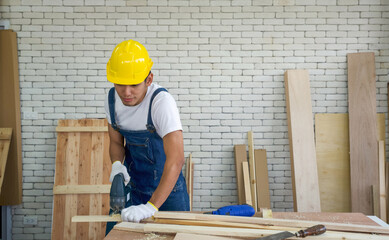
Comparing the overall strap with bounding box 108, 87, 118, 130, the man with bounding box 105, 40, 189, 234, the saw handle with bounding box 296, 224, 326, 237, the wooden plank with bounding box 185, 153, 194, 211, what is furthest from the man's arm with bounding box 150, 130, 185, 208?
the wooden plank with bounding box 185, 153, 194, 211

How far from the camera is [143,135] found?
2617 millimetres

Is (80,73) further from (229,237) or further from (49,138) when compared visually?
(229,237)

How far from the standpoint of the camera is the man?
2264 mm

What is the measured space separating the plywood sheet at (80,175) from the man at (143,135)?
6.80ft

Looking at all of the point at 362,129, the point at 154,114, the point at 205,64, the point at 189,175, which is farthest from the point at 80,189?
the point at 362,129

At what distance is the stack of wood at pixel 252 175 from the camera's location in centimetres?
481

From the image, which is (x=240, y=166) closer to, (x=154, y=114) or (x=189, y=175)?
(x=189, y=175)

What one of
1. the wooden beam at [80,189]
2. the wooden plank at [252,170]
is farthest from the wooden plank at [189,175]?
the wooden beam at [80,189]

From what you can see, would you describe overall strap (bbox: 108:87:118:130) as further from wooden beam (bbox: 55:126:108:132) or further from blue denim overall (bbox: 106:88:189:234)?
wooden beam (bbox: 55:126:108:132)

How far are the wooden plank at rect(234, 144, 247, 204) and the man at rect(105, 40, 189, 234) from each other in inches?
90.5

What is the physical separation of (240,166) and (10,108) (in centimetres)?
334

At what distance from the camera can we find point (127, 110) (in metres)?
2.63

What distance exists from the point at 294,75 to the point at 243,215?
10.3ft

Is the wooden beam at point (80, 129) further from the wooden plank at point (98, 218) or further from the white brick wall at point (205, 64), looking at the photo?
the wooden plank at point (98, 218)
